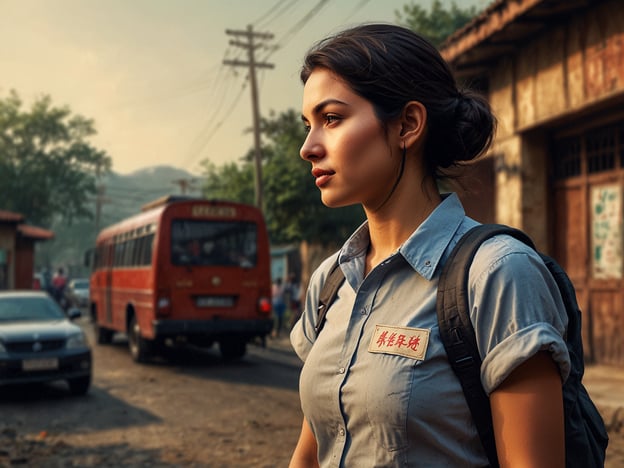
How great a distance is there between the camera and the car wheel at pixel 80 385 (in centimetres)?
1039

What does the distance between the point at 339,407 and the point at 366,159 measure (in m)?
0.53

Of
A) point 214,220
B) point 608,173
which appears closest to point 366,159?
point 608,173

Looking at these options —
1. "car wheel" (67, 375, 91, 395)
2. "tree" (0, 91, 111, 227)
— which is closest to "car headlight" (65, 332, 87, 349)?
"car wheel" (67, 375, 91, 395)

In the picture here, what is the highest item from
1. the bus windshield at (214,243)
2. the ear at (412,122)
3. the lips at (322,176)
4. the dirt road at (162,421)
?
the bus windshield at (214,243)

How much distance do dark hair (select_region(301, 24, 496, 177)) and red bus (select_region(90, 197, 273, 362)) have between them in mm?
11412

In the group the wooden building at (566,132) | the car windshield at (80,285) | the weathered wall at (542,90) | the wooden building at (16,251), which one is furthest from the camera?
the car windshield at (80,285)

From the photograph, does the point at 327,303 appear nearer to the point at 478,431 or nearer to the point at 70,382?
the point at 478,431

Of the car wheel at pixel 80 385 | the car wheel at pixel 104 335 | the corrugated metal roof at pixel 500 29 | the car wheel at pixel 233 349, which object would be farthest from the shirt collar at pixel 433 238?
the car wheel at pixel 104 335

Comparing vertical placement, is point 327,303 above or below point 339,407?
above

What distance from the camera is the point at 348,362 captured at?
1596mm

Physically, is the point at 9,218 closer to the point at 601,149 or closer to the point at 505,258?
the point at 601,149

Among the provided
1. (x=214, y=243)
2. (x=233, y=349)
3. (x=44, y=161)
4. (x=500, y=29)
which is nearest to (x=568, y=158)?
(x=500, y=29)

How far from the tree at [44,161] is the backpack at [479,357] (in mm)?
48984

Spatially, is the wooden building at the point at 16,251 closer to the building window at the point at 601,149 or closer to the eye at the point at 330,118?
the building window at the point at 601,149
